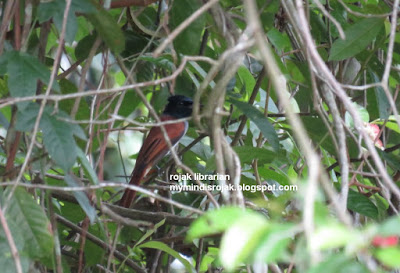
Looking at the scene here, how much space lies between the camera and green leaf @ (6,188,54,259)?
1795mm

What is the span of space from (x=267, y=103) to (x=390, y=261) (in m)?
1.92

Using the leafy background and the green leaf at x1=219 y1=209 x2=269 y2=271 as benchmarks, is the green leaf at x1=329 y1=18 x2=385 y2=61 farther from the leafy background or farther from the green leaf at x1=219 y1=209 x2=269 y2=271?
the green leaf at x1=219 y1=209 x2=269 y2=271

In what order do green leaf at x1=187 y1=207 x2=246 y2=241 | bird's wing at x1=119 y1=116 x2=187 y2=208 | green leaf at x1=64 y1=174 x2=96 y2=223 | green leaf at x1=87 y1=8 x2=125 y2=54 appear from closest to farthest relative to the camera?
green leaf at x1=187 y1=207 x2=246 y2=241 < green leaf at x1=64 y1=174 x2=96 y2=223 < green leaf at x1=87 y1=8 x2=125 y2=54 < bird's wing at x1=119 y1=116 x2=187 y2=208

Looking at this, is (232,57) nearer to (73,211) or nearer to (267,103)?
(267,103)

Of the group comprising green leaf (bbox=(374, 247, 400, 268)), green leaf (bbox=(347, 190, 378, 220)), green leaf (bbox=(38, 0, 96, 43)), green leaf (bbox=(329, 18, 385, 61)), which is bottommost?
green leaf (bbox=(347, 190, 378, 220))

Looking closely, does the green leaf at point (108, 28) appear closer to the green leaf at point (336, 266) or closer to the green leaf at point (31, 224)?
the green leaf at point (31, 224)

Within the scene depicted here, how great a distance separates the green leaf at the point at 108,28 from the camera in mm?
2088

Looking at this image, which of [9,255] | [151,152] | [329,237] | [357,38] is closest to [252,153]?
[357,38]

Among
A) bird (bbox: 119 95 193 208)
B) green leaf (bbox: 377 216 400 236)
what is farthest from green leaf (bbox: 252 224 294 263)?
bird (bbox: 119 95 193 208)

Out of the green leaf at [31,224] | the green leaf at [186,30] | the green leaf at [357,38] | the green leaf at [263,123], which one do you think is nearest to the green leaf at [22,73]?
the green leaf at [31,224]

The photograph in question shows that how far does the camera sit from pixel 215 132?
149cm

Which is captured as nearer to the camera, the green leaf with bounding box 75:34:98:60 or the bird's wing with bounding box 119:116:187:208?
the green leaf with bounding box 75:34:98:60

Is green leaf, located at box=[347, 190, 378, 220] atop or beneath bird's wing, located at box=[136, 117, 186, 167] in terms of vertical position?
beneath

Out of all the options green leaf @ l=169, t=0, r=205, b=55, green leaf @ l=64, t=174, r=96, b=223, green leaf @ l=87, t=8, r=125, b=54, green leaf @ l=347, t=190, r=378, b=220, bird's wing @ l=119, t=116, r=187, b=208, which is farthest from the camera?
bird's wing @ l=119, t=116, r=187, b=208
